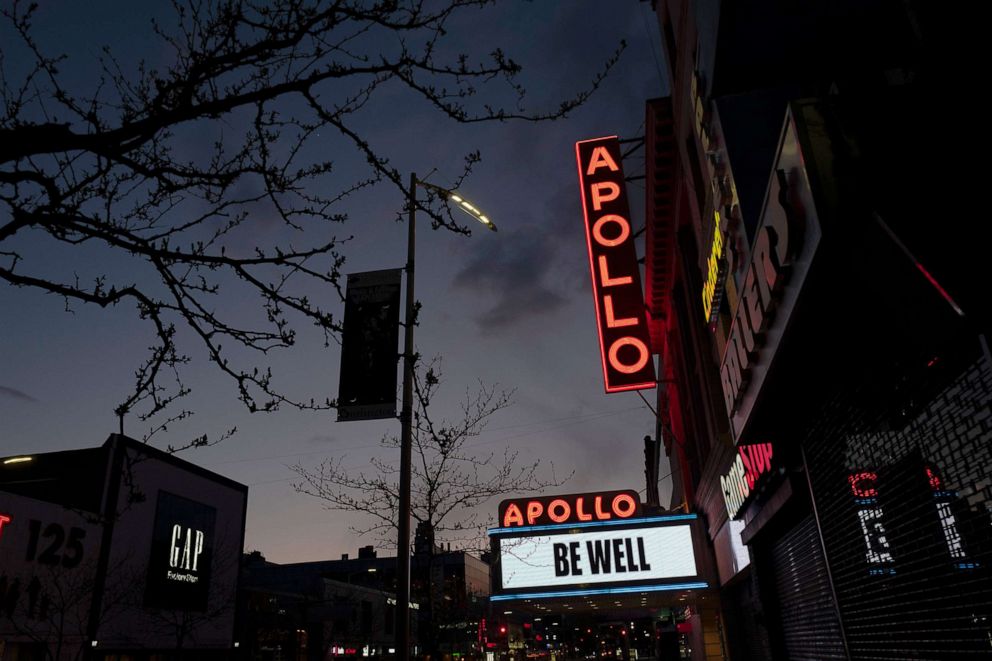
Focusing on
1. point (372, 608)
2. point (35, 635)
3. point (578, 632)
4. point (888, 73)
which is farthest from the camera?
point (578, 632)

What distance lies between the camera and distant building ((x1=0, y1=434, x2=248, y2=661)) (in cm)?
2236

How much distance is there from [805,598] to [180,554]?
1166 inches

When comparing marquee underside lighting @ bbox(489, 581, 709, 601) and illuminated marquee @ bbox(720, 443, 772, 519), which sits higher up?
illuminated marquee @ bbox(720, 443, 772, 519)

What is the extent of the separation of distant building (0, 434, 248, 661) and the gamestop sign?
51 mm

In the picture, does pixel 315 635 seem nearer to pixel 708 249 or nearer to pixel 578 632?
pixel 708 249

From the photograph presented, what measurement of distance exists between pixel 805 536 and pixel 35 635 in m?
25.8

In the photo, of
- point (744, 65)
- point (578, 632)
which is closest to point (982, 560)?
point (744, 65)

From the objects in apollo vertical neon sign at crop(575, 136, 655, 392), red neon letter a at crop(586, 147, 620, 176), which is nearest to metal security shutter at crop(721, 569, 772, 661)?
apollo vertical neon sign at crop(575, 136, 655, 392)

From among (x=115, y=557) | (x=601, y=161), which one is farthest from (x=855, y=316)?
(x=115, y=557)

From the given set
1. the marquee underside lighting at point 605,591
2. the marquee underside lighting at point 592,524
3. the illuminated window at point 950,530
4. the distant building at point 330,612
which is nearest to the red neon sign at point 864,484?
the illuminated window at point 950,530

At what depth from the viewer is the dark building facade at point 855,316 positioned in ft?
12.3

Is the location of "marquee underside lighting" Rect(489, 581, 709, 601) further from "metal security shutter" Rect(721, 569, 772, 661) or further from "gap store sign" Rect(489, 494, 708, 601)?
"metal security shutter" Rect(721, 569, 772, 661)

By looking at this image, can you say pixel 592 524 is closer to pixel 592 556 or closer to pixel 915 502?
pixel 592 556

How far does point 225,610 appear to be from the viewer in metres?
32.8
